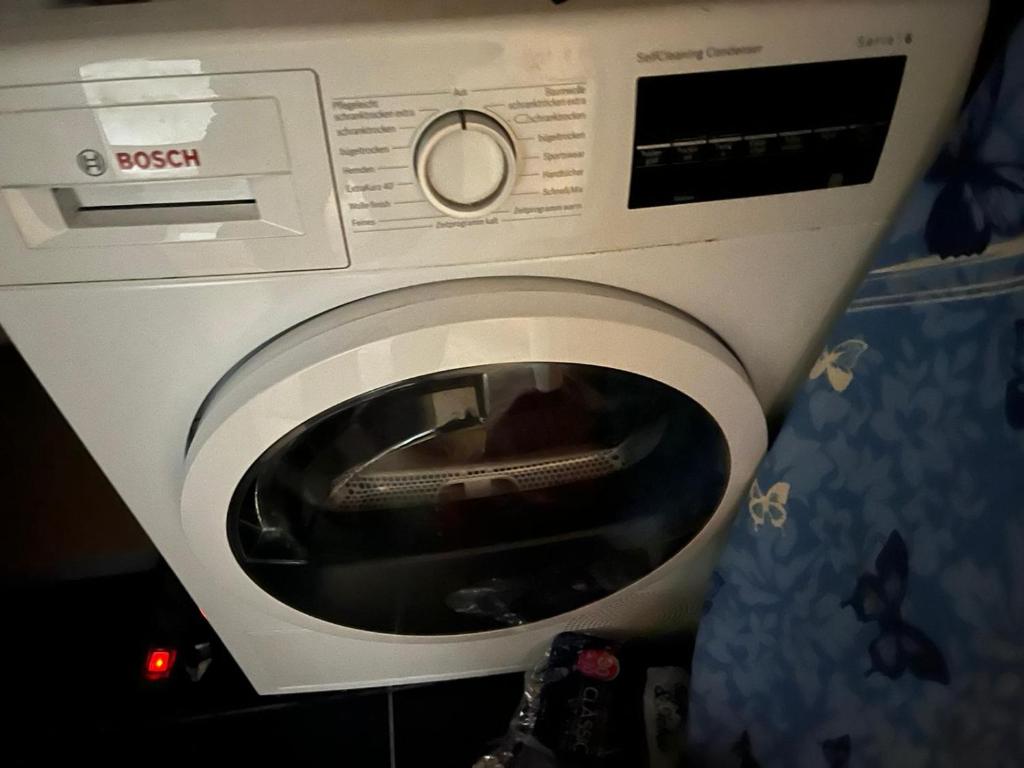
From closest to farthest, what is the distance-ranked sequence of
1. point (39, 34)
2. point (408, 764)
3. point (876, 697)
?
point (39, 34)
point (876, 697)
point (408, 764)

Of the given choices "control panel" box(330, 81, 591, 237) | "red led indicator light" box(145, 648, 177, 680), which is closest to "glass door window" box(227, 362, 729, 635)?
"control panel" box(330, 81, 591, 237)

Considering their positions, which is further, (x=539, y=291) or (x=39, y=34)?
(x=539, y=291)

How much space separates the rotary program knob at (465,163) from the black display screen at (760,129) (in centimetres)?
9

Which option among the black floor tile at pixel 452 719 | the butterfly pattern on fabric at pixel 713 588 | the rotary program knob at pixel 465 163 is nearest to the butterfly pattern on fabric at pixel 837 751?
the butterfly pattern on fabric at pixel 713 588

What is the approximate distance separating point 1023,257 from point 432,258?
38 centimetres

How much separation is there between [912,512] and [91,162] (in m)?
0.62

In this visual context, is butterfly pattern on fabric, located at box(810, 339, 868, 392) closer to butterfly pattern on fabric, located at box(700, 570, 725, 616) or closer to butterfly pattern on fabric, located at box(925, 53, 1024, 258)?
butterfly pattern on fabric, located at box(925, 53, 1024, 258)

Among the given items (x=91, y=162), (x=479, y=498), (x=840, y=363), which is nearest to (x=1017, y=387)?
(x=840, y=363)

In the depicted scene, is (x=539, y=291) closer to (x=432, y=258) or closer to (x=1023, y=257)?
(x=432, y=258)

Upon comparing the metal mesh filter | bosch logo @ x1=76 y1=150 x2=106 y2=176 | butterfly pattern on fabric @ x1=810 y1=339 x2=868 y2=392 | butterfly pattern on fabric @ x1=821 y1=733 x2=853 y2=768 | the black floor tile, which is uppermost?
bosch logo @ x1=76 y1=150 x2=106 y2=176

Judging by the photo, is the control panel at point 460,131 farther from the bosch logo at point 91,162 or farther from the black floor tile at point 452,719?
the black floor tile at point 452,719

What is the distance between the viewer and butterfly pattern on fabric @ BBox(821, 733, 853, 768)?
0.77 m

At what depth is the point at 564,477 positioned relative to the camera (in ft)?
2.79

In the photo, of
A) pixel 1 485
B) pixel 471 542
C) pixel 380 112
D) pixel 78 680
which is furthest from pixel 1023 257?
pixel 1 485
